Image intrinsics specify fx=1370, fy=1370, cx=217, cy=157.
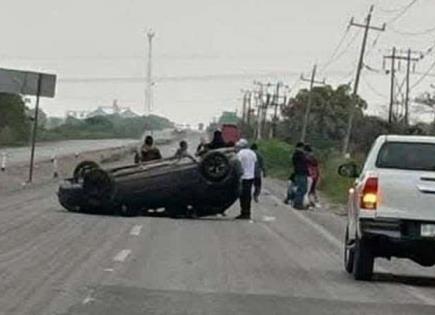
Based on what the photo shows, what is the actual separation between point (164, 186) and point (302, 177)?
919 centimetres

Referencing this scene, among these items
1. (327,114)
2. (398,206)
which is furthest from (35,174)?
(327,114)

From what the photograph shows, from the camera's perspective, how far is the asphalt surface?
47.4ft

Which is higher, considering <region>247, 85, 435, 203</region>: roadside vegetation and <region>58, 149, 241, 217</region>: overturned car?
<region>247, 85, 435, 203</region>: roadside vegetation

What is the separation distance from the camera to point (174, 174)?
101ft

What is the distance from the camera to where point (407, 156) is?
1811 centimetres

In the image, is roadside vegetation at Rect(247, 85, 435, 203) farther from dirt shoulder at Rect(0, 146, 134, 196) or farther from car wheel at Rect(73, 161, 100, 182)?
car wheel at Rect(73, 161, 100, 182)

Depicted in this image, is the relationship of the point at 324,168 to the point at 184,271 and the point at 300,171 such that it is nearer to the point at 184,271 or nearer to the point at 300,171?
the point at 300,171

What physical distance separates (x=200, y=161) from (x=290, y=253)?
8264mm

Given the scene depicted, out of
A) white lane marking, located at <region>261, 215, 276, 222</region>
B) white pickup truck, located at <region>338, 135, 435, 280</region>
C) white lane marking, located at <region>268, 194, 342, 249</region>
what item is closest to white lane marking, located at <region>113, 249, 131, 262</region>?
white pickup truck, located at <region>338, 135, 435, 280</region>

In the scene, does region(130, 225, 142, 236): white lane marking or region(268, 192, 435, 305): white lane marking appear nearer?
region(268, 192, 435, 305): white lane marking

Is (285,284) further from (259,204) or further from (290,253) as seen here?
(259,204)

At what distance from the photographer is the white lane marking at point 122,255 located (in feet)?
64.5

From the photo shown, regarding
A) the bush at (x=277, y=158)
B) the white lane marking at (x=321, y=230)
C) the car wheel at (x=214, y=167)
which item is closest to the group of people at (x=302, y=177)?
the white lane marking at (x=321, y=230)

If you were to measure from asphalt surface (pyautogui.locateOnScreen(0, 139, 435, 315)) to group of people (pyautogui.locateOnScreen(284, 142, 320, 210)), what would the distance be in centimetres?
859
